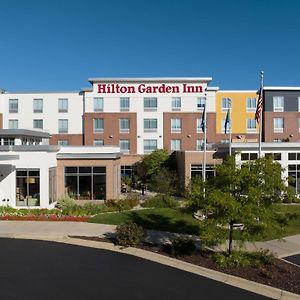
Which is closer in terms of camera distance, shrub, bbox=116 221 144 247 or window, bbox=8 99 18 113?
shrub, bbox=116 221 144 247

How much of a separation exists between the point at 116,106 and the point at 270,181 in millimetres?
39918

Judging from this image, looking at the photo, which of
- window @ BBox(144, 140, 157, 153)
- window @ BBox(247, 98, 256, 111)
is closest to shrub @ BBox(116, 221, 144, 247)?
window @ BBox(144, 140, 157, 153)

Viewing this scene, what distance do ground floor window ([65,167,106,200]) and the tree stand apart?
686 inches

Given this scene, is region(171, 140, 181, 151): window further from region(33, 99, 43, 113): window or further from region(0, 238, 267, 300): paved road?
region(0, 238, 267, 300): paved road

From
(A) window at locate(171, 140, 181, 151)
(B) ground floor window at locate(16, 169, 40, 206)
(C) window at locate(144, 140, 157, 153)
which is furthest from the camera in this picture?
(C) window at locate(144, 140, 157, 153)

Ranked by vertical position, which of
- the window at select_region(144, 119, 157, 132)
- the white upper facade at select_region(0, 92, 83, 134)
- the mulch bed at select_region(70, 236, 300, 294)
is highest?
the white upper facade at select_region(0, 92, 83, 134)

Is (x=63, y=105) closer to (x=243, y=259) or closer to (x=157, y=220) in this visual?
(x=157, y=220)

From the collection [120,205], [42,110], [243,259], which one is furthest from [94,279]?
[42,110]

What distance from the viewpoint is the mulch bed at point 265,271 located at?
13.0 m

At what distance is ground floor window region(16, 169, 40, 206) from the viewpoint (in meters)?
28.0

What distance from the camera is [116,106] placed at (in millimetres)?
53000

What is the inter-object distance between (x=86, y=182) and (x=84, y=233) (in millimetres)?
11995

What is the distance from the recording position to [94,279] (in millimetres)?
13383

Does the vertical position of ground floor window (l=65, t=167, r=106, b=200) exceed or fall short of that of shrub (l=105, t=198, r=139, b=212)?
it exceeds it
